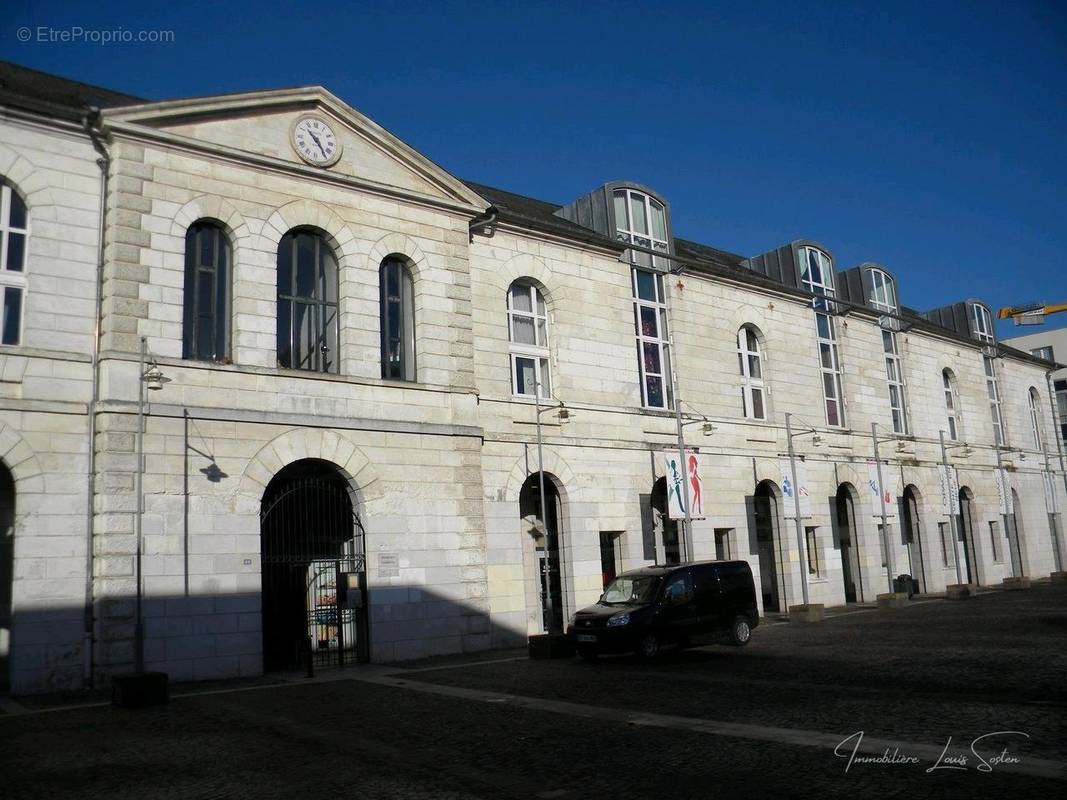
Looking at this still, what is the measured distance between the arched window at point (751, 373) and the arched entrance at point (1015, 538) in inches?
748

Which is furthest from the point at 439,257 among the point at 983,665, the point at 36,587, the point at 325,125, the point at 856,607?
the point at 856,607

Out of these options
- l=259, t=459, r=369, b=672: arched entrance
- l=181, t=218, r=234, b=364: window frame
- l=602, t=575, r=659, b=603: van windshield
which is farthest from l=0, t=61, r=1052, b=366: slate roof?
l=602, t=575, r=659, b=603: van windshield

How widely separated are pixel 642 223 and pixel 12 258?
18.2 m

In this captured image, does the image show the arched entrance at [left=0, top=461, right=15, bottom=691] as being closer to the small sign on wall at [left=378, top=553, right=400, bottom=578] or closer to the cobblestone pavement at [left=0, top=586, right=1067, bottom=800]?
the cobblestone pavement at [left=0, top=586, right=1067, bottom=800]

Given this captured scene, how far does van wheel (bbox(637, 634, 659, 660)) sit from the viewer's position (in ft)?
59.5

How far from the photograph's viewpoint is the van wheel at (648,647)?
18125mm

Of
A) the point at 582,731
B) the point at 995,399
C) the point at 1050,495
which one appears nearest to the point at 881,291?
the point at 995,399

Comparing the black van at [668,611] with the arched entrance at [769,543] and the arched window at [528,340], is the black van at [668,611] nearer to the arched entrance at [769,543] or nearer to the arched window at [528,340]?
the arched window at [528,340]

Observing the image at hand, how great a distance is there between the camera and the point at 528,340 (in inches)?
989

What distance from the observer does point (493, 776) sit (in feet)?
28.2

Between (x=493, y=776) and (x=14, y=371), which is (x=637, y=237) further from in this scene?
(x=493, y=776)

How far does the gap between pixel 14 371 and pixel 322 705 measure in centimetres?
834

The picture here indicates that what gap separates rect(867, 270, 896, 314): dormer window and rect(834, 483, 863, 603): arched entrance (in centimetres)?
837

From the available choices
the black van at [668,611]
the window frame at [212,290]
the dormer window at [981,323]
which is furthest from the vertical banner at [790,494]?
the dormer window at [981,323]
